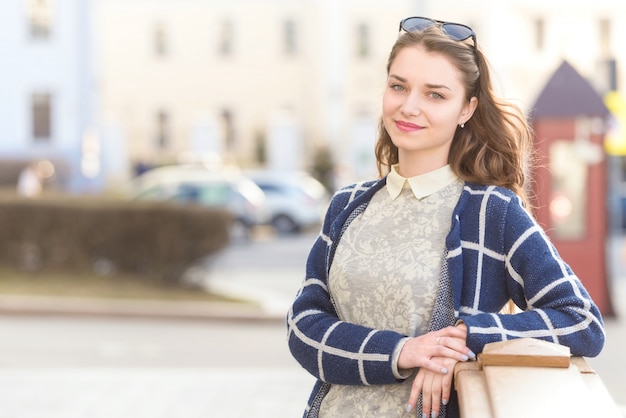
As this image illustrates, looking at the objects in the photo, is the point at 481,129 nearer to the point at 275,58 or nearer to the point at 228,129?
the point at 275,58

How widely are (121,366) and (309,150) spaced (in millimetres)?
43130

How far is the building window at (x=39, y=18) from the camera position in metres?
44.5

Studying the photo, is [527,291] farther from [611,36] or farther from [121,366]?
[611,36]

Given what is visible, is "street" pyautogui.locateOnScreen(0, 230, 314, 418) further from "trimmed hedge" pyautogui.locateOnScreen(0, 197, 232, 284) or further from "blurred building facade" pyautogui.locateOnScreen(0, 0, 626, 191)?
"blurred building facade" pyautogui.locateOnScreen(0, 0, 626, 191)

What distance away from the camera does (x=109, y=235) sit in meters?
16.3

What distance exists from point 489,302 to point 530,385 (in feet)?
1.54

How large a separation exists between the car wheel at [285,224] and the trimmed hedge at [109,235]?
1658cm

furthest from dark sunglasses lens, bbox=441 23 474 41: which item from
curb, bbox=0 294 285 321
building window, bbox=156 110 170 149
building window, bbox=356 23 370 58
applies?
building window, bbox=156 110 170 149

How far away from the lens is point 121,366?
11.2 meters

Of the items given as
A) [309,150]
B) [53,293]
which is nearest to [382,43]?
[309,150]

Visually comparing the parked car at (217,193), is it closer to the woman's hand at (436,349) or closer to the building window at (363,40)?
the building window at (363,40)

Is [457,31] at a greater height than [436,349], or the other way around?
[457,31]

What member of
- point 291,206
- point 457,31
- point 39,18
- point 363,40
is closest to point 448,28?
point 457,31

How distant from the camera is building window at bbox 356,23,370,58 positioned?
55.3 m
